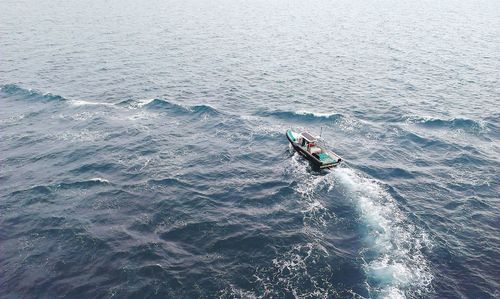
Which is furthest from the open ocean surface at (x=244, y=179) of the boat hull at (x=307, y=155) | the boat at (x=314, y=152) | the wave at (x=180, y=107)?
the boat at (x=314, y=152)

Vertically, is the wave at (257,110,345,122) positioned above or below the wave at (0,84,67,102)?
above

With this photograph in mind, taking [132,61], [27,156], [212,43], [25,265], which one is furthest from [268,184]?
[212,43]

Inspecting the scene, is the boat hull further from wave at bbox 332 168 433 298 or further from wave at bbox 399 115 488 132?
wave at bbox 399 115 488 132

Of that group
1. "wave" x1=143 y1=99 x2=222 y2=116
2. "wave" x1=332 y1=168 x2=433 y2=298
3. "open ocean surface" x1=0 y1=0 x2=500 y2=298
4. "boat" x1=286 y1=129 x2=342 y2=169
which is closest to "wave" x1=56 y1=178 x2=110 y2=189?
"open ocean surface" x1=0 y1=0 x2=500 y2=298

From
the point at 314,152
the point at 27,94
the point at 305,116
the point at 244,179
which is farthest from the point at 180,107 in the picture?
the point at 27,94

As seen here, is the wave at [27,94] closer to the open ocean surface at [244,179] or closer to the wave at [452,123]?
the open ocean surface at [244,179]

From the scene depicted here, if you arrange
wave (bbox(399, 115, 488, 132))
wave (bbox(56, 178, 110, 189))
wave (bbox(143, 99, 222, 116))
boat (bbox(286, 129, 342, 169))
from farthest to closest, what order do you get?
wave (bbox(143, 99, 222, 116)), wave (bbox(399, 115, 488, 132)), boat (bbox(286, 129, 342, 169)), wave (bbox(56, 178, 110, 189))
